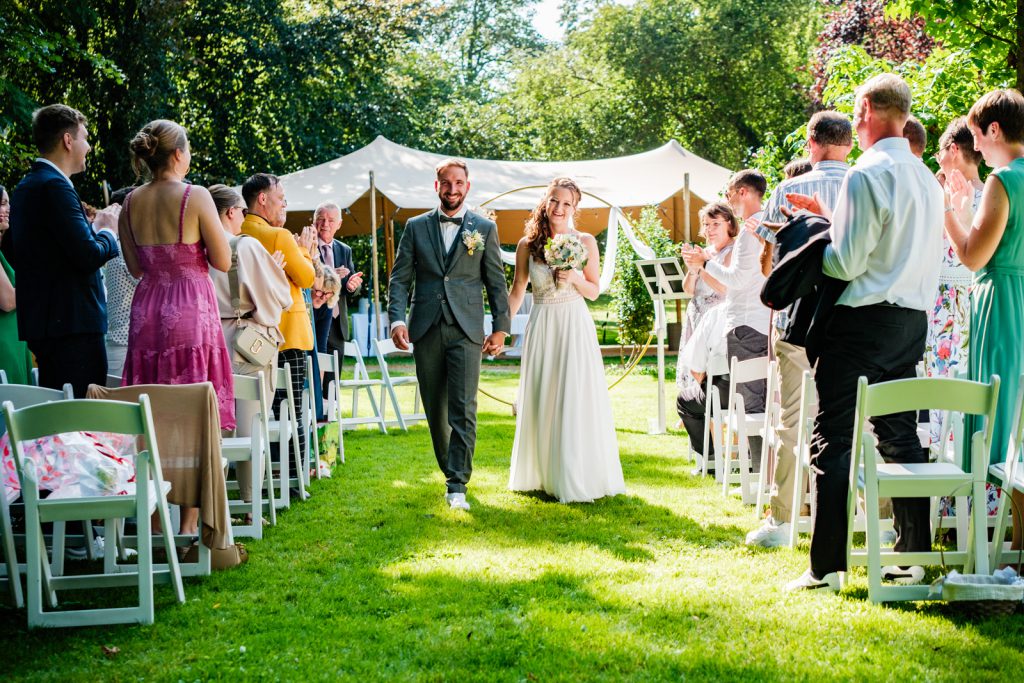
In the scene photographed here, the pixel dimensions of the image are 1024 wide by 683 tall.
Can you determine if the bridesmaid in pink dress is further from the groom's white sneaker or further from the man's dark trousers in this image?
the man's dark trousers

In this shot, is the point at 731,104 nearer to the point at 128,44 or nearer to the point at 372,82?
the point at 372,82

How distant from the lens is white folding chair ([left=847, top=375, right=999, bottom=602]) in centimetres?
393

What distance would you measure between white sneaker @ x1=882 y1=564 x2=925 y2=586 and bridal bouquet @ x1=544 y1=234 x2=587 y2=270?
284cm

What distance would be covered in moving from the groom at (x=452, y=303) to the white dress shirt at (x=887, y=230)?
8.72 feet

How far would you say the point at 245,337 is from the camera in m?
6.25

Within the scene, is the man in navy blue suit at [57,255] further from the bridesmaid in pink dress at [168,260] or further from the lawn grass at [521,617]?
the lawn grass at [521,617]

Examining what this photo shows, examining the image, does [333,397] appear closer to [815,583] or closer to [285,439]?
[285,439]

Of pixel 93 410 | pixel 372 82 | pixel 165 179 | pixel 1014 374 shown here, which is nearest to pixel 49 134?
pixel 165 179

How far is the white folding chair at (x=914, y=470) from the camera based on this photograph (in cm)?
393

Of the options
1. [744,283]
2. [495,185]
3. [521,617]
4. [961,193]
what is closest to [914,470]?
[521,617]

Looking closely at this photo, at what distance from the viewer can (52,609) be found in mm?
4320

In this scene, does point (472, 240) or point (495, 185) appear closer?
point (472, 240)

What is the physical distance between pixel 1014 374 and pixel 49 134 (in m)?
5.04

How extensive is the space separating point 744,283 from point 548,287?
4.39 feet
